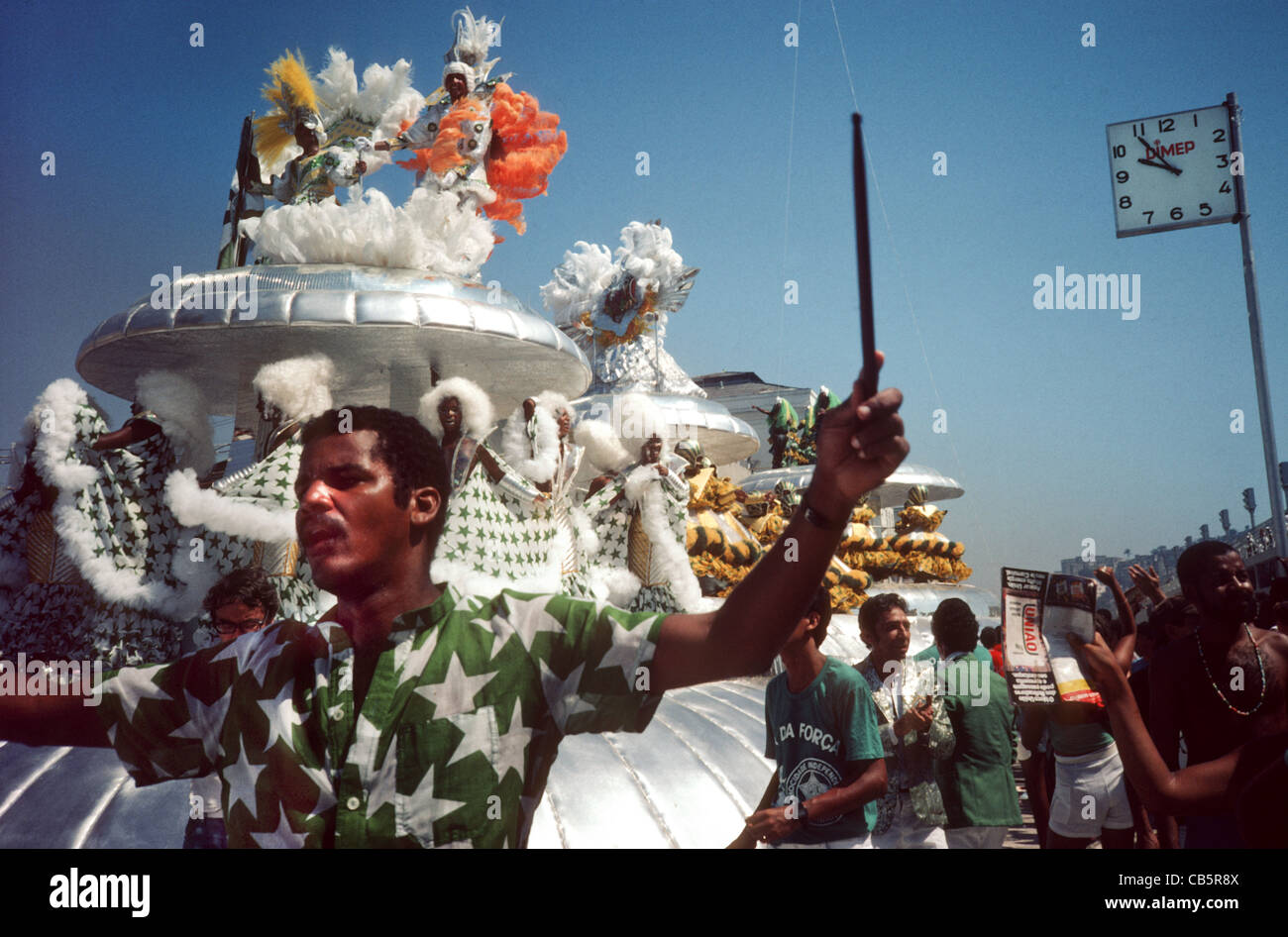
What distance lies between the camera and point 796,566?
1.29 metres

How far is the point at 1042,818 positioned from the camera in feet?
14.3

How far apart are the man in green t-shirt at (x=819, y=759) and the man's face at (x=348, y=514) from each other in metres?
Result: 1.38

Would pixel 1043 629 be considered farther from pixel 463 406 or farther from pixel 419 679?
pixel 463 406

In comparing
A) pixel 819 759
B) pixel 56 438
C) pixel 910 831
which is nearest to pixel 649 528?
pixel 910 831

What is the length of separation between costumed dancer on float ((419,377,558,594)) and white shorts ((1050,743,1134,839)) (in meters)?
2.46

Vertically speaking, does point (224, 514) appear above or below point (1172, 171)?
below

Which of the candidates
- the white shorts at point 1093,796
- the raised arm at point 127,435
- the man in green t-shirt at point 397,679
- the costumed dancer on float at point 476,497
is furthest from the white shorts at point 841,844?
the raised arm at point 127,435

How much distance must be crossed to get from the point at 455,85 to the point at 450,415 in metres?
2.68

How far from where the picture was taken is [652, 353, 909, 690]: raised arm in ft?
3.94

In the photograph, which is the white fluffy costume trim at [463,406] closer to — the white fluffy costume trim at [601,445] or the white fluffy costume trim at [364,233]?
the white fluffy costume trim at [364,233]

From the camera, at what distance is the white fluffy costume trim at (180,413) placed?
4367 millimetres
